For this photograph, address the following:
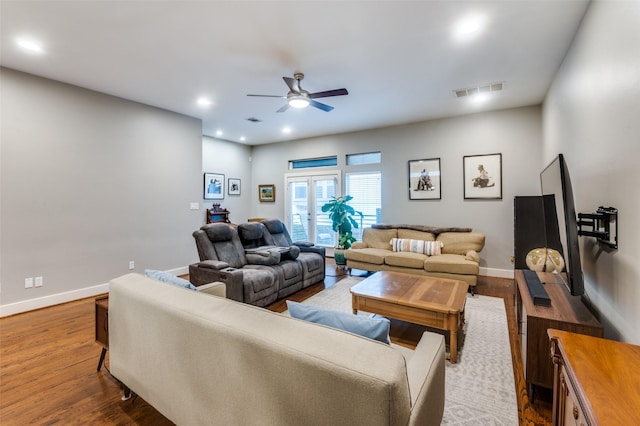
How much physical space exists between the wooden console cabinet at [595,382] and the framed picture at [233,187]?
6717mm

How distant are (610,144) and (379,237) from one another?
3.71 metres

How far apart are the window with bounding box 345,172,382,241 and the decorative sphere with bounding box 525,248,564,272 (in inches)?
113

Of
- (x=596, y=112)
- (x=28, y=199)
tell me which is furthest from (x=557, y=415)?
(x=28, y=199)

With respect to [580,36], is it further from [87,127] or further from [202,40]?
[87,127]

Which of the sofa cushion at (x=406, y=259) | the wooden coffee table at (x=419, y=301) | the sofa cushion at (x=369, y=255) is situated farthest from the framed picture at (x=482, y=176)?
the wooden coffee table at (x=419, y=301)

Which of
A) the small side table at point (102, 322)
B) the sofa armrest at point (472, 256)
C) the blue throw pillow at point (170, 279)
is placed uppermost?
the blue throw pillow at point (170, 279)

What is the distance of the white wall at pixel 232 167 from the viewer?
21.2ft

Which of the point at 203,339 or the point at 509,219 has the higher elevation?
the point at 509,219

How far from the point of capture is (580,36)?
2.49 metres

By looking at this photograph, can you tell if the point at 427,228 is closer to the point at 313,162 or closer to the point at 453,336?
the point at 453,336

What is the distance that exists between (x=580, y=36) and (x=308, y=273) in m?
3.97

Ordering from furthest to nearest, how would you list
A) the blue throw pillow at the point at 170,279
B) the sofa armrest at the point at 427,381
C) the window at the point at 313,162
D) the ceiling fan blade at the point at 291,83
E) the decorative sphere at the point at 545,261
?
the window at the point at 313,162 < the ceiling fan blade at the point at 291,83 < the decorative sphere at the point at 545,261 < the blue throw pillow at the point at 170,279 < the sofa armrest at the point at 427,381

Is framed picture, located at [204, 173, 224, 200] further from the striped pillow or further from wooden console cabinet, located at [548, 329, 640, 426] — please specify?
wooden console cabinet, located at [548, 329, 640, 426]

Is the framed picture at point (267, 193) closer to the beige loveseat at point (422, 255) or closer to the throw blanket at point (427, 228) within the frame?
the beige loveseat at point (422, 255)
